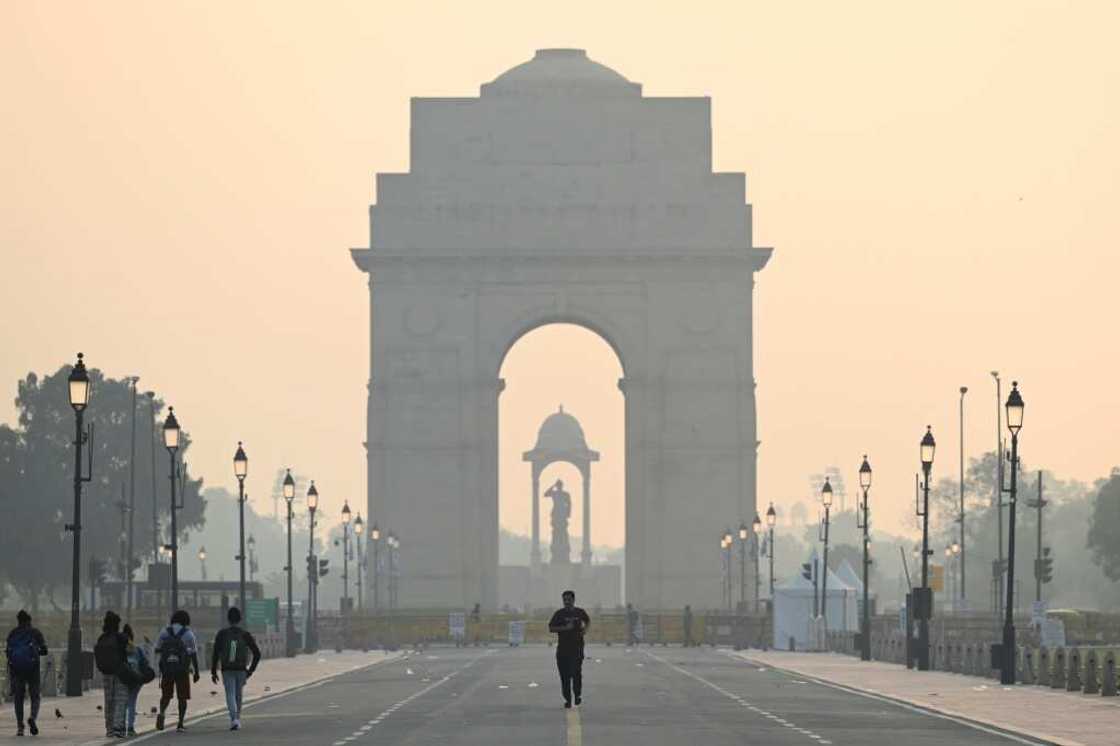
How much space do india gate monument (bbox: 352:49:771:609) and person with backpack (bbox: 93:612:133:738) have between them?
86772 millimetres

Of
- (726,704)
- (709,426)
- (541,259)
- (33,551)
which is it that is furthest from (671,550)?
(726,704)

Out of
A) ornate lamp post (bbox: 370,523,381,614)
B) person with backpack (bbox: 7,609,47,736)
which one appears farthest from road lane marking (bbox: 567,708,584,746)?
ornate lamp post (bbox: 370,523,381,614)

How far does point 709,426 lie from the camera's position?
421 ft

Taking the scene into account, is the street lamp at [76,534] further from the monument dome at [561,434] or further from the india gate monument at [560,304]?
the monument dome at [561,434]

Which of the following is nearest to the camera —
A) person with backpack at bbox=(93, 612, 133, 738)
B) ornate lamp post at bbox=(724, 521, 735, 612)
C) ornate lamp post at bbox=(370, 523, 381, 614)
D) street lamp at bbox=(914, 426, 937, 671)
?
person with backpack at bbox=(93, 612, 133, 738)

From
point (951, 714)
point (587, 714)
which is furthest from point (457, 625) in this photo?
point (587, 714)

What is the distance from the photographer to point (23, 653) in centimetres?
3916

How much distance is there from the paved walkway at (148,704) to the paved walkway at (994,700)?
11785 mm

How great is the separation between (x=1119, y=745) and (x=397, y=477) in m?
93.6

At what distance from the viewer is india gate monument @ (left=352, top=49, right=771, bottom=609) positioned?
127 m

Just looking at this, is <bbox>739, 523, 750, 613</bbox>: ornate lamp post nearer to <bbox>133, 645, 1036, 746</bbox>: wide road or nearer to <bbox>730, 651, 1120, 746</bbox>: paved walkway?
<bbox>730, 651, 1120, 746</bbox>: paved walkway

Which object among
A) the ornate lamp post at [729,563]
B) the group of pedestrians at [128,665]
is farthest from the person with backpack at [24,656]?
the ornate lamp post at [729,563]

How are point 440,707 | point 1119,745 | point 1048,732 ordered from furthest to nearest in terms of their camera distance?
1. point 440,707
2. point 1048,732
3. point 1119,745

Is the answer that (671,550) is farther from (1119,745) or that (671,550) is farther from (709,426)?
(1119,745)
